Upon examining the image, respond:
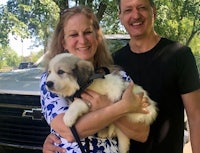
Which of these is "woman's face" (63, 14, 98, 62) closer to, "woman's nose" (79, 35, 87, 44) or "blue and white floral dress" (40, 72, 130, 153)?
"woman's nose" (79, 35, 87, 44)

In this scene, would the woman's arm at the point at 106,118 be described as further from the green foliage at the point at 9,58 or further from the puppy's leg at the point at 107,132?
the green foliage at the point at 9,58

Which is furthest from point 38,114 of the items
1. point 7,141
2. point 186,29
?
point 186,29

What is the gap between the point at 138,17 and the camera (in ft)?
9.78


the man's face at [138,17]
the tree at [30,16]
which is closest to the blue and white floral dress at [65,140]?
the man's face at [138,17]

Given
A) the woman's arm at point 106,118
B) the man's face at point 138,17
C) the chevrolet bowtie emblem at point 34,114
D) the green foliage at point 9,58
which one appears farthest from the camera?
the green foliage at point 9,58

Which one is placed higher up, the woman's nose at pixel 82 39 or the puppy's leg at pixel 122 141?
the woman's nose at pixel 82 39

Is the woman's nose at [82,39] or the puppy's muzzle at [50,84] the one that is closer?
the puppy's muzzle at [50,84]

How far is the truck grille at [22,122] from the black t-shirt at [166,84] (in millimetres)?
1488

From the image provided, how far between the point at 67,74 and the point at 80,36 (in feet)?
1.04

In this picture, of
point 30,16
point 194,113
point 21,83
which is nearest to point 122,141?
point 194,113

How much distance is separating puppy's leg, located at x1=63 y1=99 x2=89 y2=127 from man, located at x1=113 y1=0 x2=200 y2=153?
607 millimetres

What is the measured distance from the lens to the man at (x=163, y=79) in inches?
110

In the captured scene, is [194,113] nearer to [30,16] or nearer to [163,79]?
[163,79]

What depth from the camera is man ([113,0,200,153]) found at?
2.79 m
